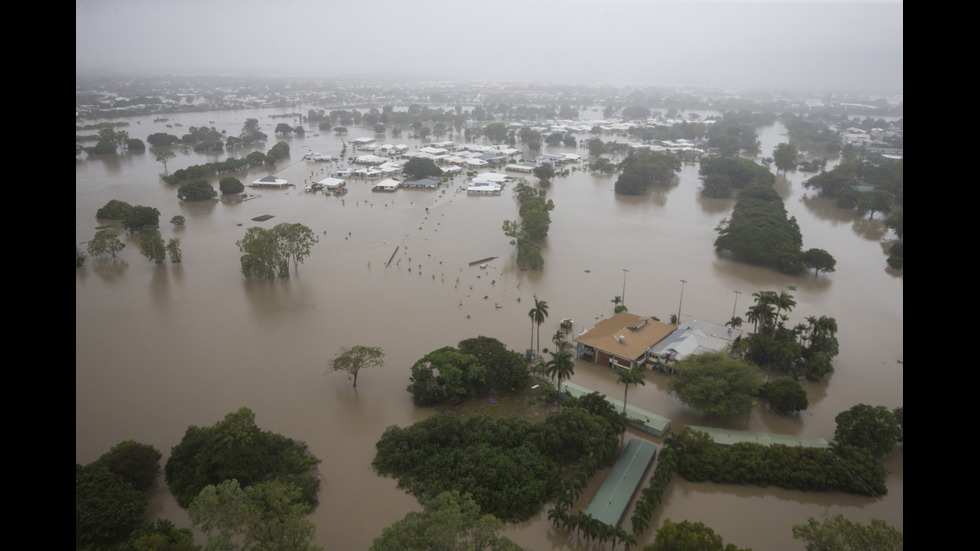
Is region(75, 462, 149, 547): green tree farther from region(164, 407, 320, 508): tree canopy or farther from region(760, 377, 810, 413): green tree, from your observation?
region(760, 377, 810, 413): green tree

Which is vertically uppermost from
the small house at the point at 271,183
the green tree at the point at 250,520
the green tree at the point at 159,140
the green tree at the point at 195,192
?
the green tree at the point at 159,140

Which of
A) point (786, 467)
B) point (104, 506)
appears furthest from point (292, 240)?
point (786, 467)

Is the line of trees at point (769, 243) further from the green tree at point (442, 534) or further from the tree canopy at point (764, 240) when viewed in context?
the green tree at point (442, 534)

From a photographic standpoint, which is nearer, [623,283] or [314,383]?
[314,383]

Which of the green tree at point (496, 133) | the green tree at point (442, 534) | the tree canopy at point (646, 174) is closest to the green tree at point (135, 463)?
the green tree at point (442, 534)

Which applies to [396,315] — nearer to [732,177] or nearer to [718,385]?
[718,385]
